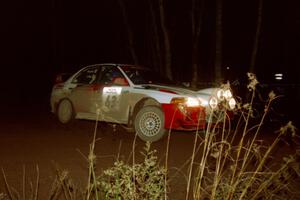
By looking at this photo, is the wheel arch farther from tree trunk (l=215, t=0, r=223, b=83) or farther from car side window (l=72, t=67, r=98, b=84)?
tree trunk (l=215, t=0, r=223, b=83)

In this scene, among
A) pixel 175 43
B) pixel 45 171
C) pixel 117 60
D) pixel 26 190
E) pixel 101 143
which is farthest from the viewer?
pixel 175 43

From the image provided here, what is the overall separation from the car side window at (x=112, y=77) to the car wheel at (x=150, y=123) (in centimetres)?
79

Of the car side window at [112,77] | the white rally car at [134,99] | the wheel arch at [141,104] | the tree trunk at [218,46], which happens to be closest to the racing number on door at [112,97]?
the white rally car at [134,99]

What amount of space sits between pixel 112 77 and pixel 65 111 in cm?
182

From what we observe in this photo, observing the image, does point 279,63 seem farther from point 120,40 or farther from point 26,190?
point 26,190

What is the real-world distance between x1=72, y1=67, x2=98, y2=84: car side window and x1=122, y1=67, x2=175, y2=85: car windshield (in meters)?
0.85

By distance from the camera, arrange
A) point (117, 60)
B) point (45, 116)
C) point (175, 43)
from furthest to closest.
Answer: point (175, 43), point (117, 60), point (45, 116)

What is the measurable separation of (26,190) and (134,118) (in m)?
4.54

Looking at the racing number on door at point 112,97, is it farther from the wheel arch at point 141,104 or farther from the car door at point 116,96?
the wheel arch at point 141,104

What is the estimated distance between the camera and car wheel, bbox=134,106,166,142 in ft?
32.2

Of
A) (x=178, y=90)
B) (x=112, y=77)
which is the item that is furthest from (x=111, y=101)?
(x=178, y=90)

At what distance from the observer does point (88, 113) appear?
1123 cm

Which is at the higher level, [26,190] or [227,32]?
[227,32]

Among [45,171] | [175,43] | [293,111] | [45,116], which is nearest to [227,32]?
[175,43]
